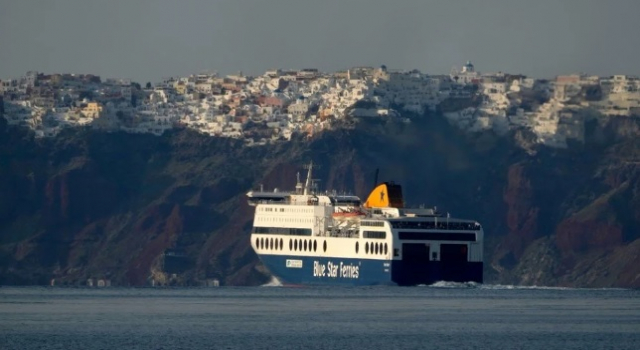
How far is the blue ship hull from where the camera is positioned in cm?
15225

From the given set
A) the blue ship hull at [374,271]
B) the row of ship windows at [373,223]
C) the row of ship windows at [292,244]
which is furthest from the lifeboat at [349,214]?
the blue ship hull at [374,271]

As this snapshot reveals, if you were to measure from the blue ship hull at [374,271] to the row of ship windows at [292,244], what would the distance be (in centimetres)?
64

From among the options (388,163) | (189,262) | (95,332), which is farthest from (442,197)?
(95,332)

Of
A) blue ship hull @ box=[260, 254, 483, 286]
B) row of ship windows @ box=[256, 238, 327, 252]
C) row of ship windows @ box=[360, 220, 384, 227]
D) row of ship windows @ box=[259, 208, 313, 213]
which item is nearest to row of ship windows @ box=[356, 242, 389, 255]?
blue ship hull @ box=[260, 254, 483, 286]

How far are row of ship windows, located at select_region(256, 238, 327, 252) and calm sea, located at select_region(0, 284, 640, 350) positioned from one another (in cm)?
952

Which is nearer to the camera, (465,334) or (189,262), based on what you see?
(465,334)

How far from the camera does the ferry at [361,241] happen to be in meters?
152

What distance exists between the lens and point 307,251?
529ft

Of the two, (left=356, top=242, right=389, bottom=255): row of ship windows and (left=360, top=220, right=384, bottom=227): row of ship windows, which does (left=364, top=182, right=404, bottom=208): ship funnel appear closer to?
(left=360, top=220, right=384, bottom=227): row of ship windows

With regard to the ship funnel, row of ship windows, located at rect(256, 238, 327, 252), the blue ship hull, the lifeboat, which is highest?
the ship funnel

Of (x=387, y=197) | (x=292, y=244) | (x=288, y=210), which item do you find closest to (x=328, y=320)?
(x=387, y=197)

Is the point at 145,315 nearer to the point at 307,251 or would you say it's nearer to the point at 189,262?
the point at 307,251

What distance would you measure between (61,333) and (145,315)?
38.6ft

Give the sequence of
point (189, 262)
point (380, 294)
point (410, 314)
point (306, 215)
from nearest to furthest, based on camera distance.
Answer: point (410, 314) < point (380, 294) < point (306, 215) < point (189, 262)
